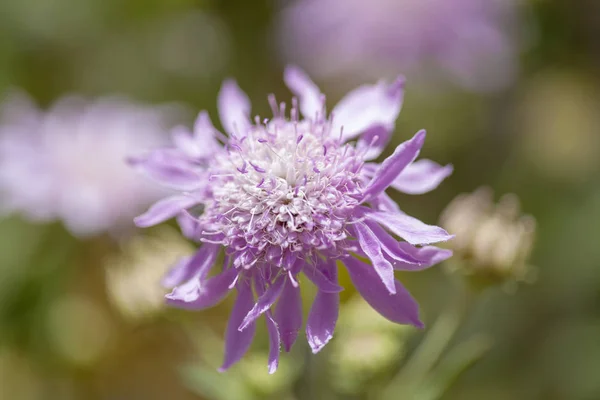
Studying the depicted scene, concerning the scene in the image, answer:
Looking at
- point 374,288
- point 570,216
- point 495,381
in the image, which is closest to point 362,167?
point 374,288

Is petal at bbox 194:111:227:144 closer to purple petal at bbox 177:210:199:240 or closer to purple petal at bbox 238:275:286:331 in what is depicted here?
purple petal at bbox 177:210:199:240

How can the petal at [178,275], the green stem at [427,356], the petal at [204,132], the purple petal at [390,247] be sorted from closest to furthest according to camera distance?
the purple petal at [390,247] < the petal at [178,275] < the petal at [204,132] < the green stem at [427,356]

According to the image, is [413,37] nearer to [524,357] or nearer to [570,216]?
[570,216]

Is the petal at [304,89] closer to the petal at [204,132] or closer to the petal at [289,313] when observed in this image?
the petal at [204,132]

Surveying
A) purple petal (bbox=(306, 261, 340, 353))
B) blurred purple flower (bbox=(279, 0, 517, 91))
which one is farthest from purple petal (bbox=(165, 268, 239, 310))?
blurred purple flower (bbox=(279, 0, 517, 91))

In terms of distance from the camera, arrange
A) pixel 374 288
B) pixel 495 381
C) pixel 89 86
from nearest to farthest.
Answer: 1. pixel 374 288
2. pixel 495 381
3. pixel 89 86

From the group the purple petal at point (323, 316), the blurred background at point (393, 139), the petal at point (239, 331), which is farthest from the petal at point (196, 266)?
the blurred background at point (393, 139)
